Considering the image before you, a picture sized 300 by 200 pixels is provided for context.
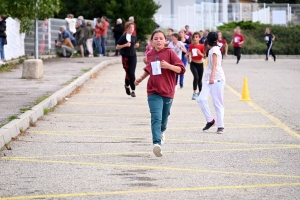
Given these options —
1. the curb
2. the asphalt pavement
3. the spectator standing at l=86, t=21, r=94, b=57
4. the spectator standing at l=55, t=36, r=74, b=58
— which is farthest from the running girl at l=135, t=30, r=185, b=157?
the spectator standing at l=86, t=21, r=94, b=57

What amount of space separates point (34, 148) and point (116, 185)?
3.18m

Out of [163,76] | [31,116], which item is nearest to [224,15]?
[31,116]

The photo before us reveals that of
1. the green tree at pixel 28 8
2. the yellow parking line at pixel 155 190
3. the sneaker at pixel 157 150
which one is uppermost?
the green tree at pixel 28 8

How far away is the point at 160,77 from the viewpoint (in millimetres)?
10688

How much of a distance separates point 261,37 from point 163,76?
45229 millimetres

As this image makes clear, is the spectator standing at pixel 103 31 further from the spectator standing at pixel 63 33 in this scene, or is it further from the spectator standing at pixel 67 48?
the spectator standing at pixel 67 48

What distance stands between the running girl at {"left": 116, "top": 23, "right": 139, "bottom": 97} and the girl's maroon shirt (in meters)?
8.84

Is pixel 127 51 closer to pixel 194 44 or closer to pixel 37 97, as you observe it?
pixel 194 44

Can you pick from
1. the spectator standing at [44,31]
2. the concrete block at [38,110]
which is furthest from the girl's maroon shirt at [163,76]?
the spectator standing at [44,31]

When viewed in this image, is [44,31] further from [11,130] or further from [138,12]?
[11,130]

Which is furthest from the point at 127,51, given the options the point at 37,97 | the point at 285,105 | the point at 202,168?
the point at 202,168

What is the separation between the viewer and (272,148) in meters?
11.2

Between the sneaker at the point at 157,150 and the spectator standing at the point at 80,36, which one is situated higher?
the spectator standing at the point at 80,36

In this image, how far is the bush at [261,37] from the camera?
5184cm
